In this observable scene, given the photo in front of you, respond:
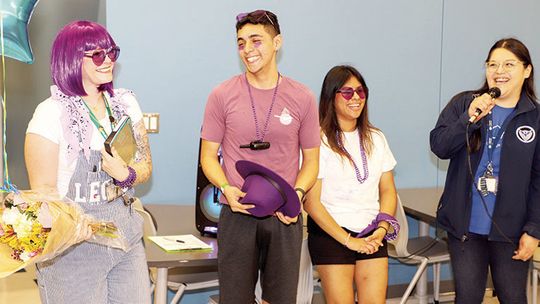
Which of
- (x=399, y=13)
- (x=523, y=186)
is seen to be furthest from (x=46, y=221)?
(x=399, y=13)

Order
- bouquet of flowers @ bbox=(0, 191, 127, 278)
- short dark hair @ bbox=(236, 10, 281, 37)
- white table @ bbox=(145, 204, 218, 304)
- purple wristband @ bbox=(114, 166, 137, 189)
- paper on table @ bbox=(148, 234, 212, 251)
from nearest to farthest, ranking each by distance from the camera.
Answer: bouquet of flowers @ bbox=(0, 191, 127, 278), purple wristband @ bbox=(114, 166, 137, 189), short dark hair @ bbox=(236, 10, 281, 37), white table @ bbox=(145, 204, 218, 304), paper on table @ bbox=(148, 234, 212, 251)

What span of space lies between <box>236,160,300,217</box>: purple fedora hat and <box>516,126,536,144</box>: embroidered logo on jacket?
104cm

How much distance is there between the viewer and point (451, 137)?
3166 millimetres

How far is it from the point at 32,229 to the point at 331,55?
2889 mm

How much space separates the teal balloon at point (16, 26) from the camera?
3008 mm

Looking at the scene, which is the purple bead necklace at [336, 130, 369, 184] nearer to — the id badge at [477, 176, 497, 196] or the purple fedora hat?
the id badge at [477, 176, 497, 196]

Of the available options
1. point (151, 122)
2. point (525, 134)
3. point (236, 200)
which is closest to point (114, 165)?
point (236, 200)

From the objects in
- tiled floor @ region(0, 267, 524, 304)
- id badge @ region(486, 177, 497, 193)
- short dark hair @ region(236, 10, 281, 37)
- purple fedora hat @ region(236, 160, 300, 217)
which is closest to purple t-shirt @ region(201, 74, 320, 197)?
purple fedora hat @ region(236, 160, 300, 217)

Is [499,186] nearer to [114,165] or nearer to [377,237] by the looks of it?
[377,237]

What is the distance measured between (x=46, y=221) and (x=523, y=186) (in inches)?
79.6

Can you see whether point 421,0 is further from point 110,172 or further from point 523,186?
point 110,172

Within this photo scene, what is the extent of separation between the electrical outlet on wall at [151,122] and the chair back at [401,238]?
146 centimetres

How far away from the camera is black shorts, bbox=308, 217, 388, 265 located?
11.1 ft

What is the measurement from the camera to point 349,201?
346 cm
